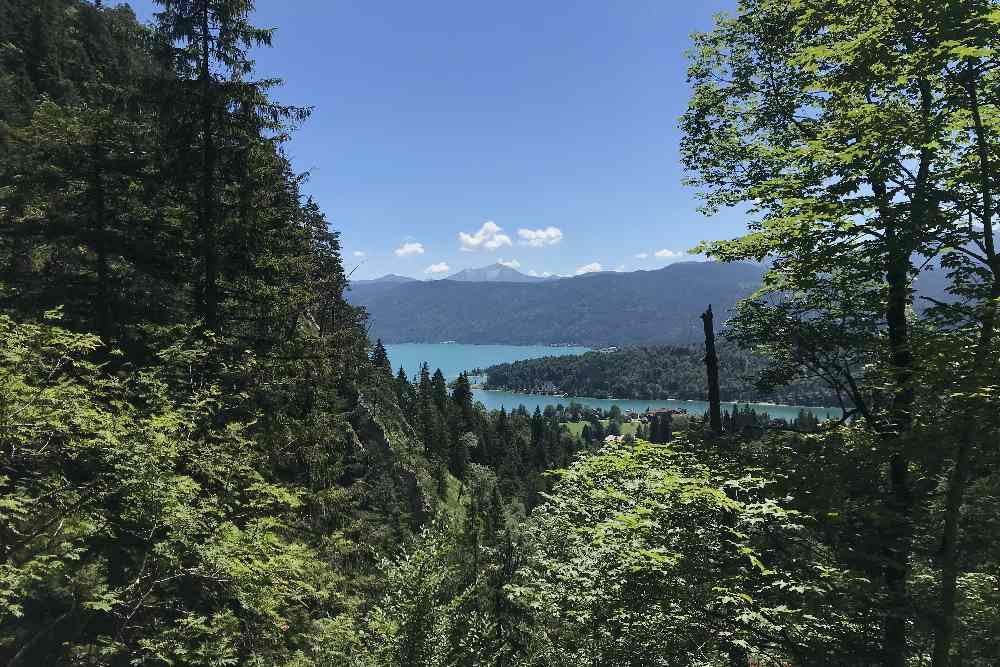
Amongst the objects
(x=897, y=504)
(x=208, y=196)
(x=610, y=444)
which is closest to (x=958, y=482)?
(x=897, y=504)

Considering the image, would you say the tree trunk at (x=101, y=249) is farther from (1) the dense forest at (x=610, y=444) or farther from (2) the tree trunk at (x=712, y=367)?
Answer: (2) the tree trunk at (x=712, y=367)

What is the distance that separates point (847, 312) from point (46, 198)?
2307 cm

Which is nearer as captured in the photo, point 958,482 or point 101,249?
point 958,482

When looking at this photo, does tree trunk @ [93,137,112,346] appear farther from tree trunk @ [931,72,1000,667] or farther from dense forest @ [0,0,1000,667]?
tree trunk @ [931,72,1000,667]

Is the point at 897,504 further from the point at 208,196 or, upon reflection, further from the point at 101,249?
the point at 101,249

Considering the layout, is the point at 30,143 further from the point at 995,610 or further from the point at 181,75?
the point at 995,610

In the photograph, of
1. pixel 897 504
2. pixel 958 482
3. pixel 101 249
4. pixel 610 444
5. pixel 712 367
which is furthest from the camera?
pixel 712 367

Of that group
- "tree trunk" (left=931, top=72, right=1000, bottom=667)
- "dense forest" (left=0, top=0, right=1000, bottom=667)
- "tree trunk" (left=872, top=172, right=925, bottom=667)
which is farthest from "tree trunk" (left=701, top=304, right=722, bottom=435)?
"tree trunk" (left=931, top=72, right=1000, bottom=667)

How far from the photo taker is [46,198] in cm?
1459

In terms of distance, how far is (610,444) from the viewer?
39.0 ft

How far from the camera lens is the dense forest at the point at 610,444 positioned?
20.2 ft

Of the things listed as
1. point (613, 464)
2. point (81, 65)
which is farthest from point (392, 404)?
point (81, 65)

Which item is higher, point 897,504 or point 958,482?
point 958,482

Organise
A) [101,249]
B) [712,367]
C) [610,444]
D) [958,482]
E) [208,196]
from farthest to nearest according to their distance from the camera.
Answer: [712,367] < [101,249] < [208,196] < [610,444] < [958,482]
